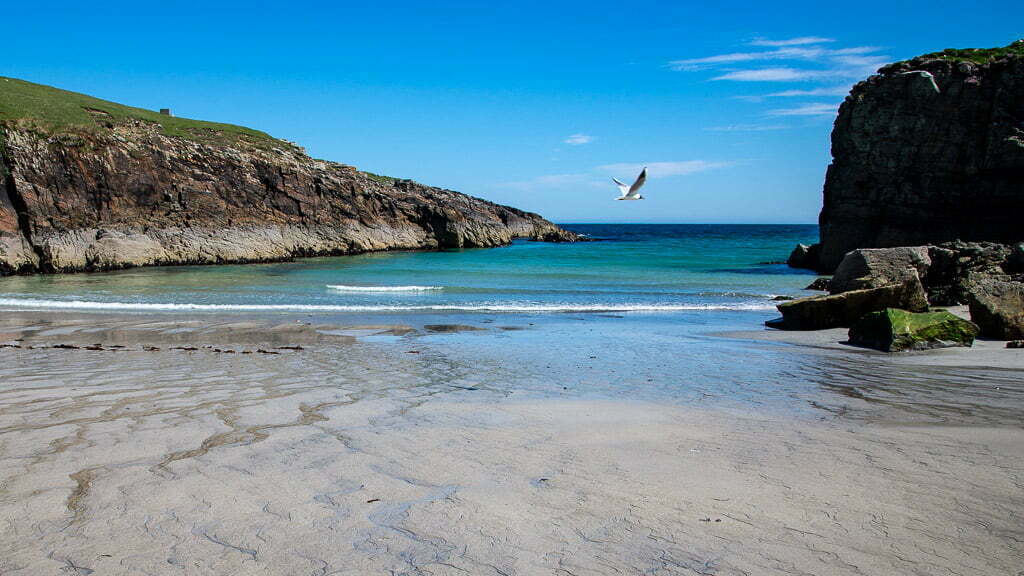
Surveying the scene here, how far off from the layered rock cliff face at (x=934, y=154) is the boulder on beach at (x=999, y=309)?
65.2ft

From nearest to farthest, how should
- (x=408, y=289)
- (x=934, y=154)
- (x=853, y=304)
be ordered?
(x=853, y=304)
(x=408, y=289)
(x=934, y=154)

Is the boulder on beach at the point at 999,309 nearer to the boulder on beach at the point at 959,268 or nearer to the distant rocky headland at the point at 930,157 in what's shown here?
the boulder on beach at the point at 959,268

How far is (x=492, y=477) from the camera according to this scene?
4086 millimetres

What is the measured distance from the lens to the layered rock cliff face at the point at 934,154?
27.2 metres

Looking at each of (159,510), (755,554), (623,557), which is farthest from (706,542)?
(159,510)

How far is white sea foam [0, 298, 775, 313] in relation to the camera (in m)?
15.8

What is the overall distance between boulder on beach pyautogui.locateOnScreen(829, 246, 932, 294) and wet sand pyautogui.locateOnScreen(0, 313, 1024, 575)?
20.8 ft

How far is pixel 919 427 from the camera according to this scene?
5359 millimetres

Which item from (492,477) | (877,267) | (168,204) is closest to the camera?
(492,477)

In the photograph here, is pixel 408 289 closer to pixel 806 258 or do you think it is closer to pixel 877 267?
pixel 877 267

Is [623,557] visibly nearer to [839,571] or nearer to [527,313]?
[839,571]

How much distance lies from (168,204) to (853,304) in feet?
110

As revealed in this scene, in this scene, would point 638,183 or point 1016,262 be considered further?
point 1016,262

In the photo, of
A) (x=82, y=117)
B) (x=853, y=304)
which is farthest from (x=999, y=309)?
(x=82, y=117)
